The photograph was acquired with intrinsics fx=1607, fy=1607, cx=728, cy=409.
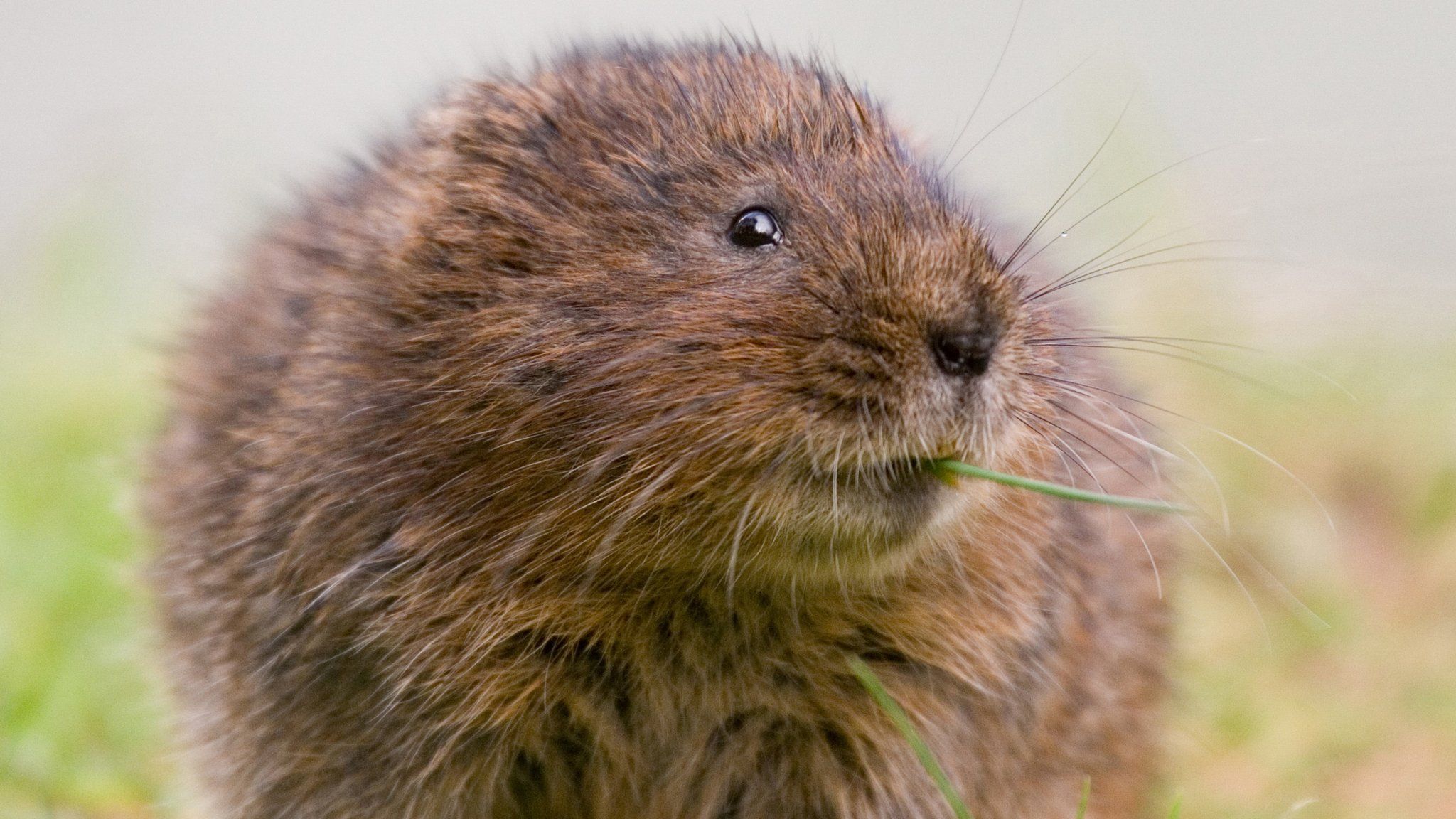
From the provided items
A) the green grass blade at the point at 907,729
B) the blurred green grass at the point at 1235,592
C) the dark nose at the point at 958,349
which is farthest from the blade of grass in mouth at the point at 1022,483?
the blurred green grass at the point at 1235,592

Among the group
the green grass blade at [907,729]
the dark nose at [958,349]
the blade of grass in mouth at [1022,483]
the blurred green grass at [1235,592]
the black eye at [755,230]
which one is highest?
the black eye at [755,230]

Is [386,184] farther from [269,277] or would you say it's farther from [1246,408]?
[1246,408]

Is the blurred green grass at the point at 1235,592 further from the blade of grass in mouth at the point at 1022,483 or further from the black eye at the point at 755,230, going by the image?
the black eye at the point at 755,230

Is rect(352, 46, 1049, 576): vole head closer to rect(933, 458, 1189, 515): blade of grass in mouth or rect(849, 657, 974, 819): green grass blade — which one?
rect(933, 458, 1189, 515): blade of grass in mouth

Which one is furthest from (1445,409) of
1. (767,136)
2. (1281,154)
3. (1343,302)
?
(767,136)

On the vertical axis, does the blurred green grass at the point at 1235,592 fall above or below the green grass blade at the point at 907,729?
below

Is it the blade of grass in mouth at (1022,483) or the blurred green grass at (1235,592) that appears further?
the blurred green grass at (1235,592)

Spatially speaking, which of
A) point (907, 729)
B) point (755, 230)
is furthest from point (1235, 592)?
point (755, 230)
